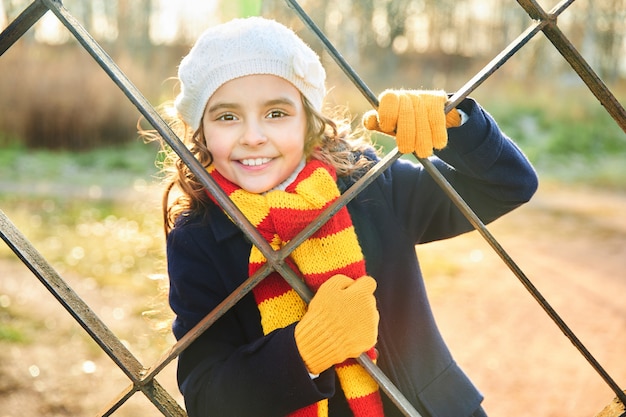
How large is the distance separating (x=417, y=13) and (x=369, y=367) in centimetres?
1925

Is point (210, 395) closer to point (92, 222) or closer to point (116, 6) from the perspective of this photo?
point (92, 222)

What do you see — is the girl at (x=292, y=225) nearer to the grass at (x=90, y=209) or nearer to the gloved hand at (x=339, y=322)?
the gloved hand at (x=339, y=322)

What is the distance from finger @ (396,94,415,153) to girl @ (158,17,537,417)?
0.23 m

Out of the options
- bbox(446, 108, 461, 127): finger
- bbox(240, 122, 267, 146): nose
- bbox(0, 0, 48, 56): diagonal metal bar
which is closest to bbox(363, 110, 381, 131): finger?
bbox(446, 108, 461, 127): finger

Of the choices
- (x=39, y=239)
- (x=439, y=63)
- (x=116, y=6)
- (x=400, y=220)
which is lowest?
(x=400, y=220)

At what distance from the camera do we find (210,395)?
1.25 metres

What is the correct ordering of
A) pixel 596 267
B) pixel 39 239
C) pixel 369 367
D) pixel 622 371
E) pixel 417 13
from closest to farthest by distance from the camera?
pixel 369 367
pixel 622 371
pixel 596 267
pixel 39 239
pixel 417 13

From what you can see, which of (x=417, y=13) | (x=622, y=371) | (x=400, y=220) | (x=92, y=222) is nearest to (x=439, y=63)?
(x=417, y=13)

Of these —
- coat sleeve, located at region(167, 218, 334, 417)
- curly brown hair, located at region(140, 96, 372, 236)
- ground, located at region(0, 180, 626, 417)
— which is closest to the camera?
coat sleeve, located at region(167, 218, 334, 417)

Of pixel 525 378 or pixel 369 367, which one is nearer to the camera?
pixel 369 367

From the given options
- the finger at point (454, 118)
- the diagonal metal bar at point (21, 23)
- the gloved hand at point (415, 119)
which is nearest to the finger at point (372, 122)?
the gloved hand at point (415, 119)

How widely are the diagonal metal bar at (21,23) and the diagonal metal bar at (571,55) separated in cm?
73

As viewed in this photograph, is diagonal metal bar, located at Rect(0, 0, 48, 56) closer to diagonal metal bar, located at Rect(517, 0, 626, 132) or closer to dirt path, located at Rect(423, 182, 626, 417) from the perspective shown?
diagonal metal bar, located at Rect(517, 0, 626, 132)

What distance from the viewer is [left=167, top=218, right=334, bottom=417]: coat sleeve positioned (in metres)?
1.18
